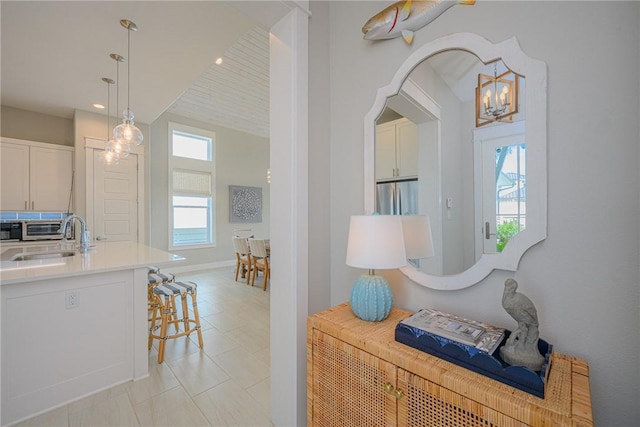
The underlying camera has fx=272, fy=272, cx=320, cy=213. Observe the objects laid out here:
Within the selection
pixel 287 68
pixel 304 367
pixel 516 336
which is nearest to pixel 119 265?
pixel 304 367

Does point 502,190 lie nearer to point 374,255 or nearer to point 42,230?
point 374,255

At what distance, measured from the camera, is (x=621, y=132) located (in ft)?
2.77

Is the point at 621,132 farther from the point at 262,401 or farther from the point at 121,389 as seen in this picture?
the point at 121,389

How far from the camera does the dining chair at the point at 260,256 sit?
4.54 meters

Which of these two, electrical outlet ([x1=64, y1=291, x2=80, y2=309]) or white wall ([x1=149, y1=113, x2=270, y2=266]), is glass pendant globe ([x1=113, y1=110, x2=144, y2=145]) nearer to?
electrical outlet ([x1=64, y1=291, x2=80, y2=309])

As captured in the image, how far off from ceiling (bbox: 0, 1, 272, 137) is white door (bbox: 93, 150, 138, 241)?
90 cm

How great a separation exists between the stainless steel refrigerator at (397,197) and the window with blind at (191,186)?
5346 millimetres

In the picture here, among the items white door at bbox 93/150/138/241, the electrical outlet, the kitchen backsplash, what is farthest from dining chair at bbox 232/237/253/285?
the electrical outlet

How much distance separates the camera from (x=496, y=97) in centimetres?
110

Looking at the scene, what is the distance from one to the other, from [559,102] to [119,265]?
104 inches

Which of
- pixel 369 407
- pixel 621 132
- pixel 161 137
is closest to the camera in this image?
pixel 621 132

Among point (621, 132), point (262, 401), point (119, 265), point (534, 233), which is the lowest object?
point (262, 401)

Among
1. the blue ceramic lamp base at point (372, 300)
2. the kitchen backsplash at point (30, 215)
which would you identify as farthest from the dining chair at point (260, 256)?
the blue ceramic lamp base at point (372, 300)

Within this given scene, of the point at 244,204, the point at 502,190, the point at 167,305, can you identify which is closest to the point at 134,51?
the point at 167,305
